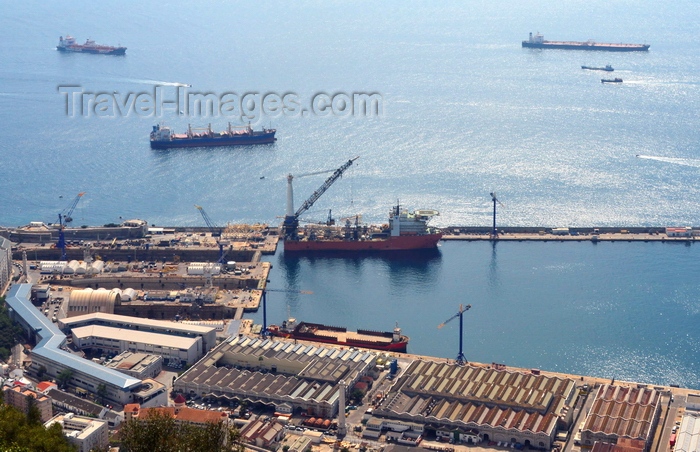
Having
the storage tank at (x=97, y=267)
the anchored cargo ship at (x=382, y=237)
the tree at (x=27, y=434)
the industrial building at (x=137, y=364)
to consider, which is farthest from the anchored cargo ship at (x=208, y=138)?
the tree at (x=27, y=434)

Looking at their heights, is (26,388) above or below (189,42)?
below

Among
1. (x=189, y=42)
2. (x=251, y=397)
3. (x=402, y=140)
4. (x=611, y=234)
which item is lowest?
(x=251, y=397)

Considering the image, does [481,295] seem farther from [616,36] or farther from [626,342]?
[616,36]

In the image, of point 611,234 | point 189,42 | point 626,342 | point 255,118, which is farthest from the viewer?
point 189,42

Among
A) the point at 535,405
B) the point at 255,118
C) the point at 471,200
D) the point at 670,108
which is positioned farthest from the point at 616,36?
the point at 535,405

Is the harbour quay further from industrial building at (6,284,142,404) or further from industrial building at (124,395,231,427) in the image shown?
industrial building at (124,395,231,427)

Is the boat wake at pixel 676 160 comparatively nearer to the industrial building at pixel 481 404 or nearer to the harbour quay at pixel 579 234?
the harbour quay at pixel 579 234
